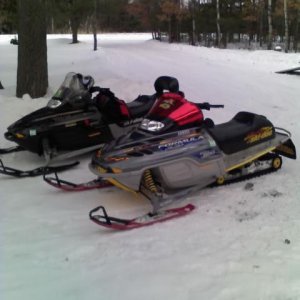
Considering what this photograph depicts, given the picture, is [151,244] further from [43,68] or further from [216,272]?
[43,68]

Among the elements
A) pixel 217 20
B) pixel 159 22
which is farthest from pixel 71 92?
pixel 159 22

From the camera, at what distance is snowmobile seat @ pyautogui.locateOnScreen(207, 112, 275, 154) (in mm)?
4555

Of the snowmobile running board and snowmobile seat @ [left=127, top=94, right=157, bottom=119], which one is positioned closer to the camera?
the snowmobile running board

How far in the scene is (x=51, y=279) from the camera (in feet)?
10.2

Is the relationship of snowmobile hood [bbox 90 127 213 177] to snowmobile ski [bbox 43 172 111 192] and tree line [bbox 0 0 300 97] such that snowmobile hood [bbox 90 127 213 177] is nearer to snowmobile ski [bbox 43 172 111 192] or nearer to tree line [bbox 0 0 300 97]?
snowmobile ski [bbox 43 172 111 192]

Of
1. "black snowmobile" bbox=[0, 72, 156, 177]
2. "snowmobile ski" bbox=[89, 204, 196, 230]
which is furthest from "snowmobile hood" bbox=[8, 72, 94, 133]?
"snowmobile ski" bbox=[89, 204, 196, 230]

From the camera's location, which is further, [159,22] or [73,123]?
[159,22]

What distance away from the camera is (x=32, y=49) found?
8.41 m

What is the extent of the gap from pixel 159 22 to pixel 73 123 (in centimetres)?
3870

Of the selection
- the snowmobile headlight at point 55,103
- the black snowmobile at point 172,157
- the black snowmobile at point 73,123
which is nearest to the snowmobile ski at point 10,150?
the black snowmobile at point 73,123

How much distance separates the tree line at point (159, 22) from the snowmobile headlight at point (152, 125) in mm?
4650

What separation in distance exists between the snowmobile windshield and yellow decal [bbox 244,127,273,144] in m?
2.32

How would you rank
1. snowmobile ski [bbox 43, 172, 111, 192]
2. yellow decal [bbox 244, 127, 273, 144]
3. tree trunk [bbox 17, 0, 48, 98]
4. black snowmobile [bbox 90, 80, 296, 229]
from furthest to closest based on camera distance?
tree trunk [bbox 17, 0, 48, 98] < snowmobile ski [bbox 43, 172, 111, 192] < yellow decal [bbox 244, 127, 273, 144] < black snowmobile [bbox 90, 80, 296, 229]

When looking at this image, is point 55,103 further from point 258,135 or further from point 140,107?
point 258,135
